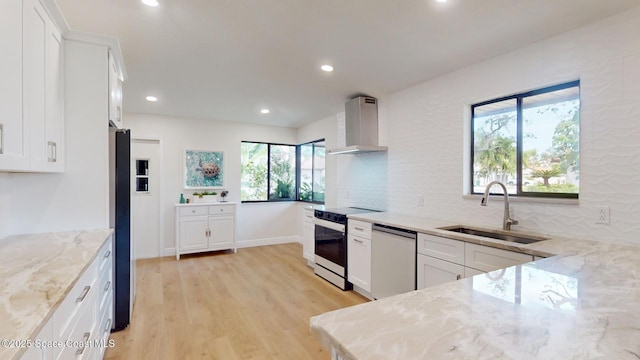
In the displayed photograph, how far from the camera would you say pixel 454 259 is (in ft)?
7.60

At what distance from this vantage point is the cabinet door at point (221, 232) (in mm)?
5105

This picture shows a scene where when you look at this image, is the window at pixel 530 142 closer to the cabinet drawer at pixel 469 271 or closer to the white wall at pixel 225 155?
the cabinet drawer at pixel 469 271

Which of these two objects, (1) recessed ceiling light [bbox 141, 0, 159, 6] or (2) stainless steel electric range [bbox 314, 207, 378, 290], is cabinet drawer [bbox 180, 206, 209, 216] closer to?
(2) stainless steel electric range [bbox 314, 207, 378, 290]

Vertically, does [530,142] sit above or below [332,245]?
above

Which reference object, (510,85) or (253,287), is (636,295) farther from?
(253,287)

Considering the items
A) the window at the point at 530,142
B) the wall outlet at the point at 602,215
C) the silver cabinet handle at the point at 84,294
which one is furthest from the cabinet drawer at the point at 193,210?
the wall outlet at the point at 602,215

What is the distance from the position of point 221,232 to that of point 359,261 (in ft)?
9.20

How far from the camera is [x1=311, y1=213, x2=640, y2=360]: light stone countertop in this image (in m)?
0.70

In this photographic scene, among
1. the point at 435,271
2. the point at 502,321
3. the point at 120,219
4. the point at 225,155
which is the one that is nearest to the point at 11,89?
the point at 120,219

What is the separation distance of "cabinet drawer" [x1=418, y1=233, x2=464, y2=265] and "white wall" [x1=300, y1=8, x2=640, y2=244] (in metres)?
0.56

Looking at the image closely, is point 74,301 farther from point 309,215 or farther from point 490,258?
point 309,215

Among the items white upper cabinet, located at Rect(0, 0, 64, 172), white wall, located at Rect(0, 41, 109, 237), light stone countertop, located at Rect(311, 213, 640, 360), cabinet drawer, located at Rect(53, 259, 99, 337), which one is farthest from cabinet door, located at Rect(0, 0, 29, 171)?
light stone countertop, located at Rect(311, 213, 640, 360)

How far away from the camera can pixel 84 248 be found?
1.77 metres

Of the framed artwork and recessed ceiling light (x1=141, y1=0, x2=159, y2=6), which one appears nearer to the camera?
recessed ceiling light (x1=141, y1=0, x2=159, y2=6)
